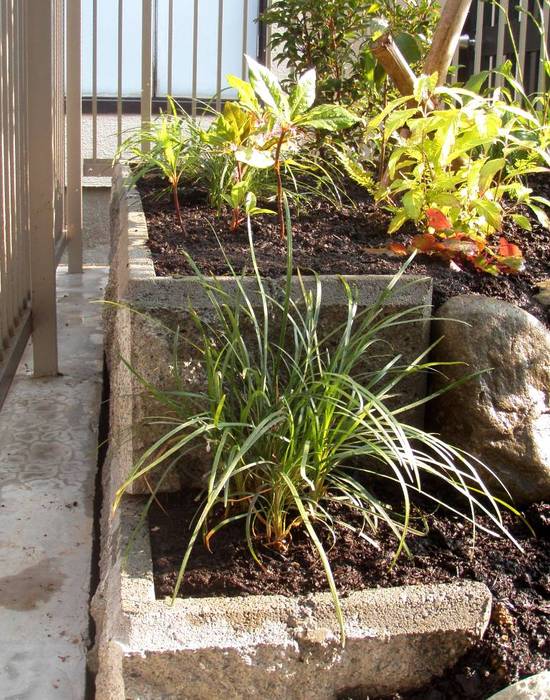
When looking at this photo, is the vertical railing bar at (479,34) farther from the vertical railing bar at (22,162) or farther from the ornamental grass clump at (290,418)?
the ornamental grass clump at (290,418)

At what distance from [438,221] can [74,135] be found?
3213 mm

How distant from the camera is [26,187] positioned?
379cm

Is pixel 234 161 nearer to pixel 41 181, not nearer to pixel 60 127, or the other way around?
pixel 41 181

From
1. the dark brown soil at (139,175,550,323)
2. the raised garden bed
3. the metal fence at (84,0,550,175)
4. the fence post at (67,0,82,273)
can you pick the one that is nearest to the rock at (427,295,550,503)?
the dark brown soil at (139,175,550,323)

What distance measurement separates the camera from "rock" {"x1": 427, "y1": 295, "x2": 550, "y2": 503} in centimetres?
243

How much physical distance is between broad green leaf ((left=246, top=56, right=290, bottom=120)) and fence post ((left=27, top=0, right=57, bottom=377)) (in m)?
1.15

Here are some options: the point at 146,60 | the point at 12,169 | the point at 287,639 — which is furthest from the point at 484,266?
the point at 146,60

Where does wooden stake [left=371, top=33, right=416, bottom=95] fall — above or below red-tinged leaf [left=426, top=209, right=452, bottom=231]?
above

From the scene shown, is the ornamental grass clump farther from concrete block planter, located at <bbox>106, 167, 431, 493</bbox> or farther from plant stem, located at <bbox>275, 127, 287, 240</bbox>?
plant stem, located at <bbox>275, 127, 287, 240</bbox>

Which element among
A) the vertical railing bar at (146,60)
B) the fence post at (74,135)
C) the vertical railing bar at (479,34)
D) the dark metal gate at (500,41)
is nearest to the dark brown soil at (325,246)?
the fence post at (74,135)

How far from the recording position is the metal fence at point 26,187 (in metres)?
3.32

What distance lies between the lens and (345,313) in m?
2.43

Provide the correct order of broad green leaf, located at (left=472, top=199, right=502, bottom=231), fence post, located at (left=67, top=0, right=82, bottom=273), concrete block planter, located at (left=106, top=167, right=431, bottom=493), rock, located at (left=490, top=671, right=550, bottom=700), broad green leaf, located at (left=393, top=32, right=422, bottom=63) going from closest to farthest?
rock, located at (left=490, top=671, right=550, bottom=700), concrete block planter, located at (left=106, top=167, right=431, bottom=493), broad green leaf, located at (left=472, top=199, right=502, bottom=231), broad green leaf, located at (left=393, top=32, right=422, bottom=63), fence post, located at (left=67, top=0, right=82, bottom=273)

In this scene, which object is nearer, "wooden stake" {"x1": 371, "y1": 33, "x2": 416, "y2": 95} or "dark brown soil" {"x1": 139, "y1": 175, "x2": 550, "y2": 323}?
"dark brown soil" {"x1": 139, "y1": 175, "x2": 550, "y2": 323}
